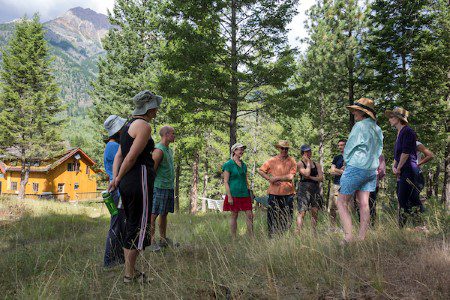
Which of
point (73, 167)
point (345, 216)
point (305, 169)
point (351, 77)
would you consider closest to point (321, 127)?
point (351, 77)

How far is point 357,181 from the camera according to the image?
13.1ft

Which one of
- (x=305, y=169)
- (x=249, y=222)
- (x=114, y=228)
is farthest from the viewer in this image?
(x=305, y=169)

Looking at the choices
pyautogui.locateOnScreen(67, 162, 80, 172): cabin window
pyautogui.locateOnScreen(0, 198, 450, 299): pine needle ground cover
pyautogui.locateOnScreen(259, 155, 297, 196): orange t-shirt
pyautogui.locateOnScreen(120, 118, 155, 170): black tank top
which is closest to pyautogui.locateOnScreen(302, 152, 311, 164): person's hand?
pyautogui.locateOnScreen(259, 155, 297, 196): orange t-shirt

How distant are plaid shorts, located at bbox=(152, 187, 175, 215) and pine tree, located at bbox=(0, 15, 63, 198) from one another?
23.7 metres

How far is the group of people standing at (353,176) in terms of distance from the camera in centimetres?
401

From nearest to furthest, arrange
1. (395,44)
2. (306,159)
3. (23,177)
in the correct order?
1. (306,159)
2. (395,44)
3. (23,177)

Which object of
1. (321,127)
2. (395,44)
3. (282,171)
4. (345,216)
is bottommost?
(345,216)

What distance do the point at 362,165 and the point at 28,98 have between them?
27.1 m

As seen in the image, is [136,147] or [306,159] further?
[306,159]

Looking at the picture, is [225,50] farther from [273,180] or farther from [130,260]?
[130,260]

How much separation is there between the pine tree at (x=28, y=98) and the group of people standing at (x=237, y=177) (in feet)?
78.9

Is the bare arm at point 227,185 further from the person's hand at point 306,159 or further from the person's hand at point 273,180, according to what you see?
the person's hand at point 306,159

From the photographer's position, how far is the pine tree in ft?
79.7

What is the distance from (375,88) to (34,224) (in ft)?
48.1
